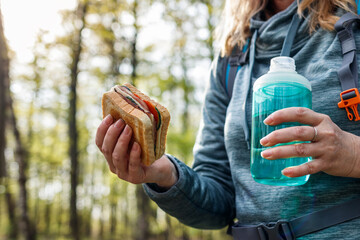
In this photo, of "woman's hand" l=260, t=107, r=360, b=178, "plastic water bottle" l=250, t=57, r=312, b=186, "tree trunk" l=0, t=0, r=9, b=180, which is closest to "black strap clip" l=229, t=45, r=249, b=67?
"plastic water bottle" l=250, t=57, r=312, b=186

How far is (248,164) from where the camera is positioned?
66.1 inches

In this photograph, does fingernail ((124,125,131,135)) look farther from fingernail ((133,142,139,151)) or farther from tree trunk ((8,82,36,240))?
tree trunk ((8,82,36,240))

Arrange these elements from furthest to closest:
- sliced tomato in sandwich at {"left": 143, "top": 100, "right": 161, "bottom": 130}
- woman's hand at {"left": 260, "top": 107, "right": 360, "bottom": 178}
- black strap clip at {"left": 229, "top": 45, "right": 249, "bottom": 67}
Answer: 1. black strap clip at {"left": 229, "top": 45, "right": 249, "bottom": 67}
2. sliced tomato in sandwich at {"left": 143, "top": 100, "right": 161, "bottom": 130}
3. woman's hand at {"left": 260, "top": 107, "right": 360, "bottom": 178}

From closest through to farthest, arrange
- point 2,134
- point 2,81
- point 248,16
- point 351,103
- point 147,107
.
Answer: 1. point 351,103
2. point 147,107
3. point 248,16
4. point 2,81
5. point 2,134

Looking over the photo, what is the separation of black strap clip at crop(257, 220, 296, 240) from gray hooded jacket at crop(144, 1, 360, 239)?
5 centimetres

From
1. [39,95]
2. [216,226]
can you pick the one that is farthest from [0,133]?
[216,226]

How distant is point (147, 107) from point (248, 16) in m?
0.96

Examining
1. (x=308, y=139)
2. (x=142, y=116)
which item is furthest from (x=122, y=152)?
(x=308, y=139)

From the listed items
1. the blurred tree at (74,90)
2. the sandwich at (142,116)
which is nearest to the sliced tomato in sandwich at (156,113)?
the sandwich at (142,116)

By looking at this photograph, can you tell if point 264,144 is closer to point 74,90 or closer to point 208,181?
point 208,181

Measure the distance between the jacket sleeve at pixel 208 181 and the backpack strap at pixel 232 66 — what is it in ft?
0.17

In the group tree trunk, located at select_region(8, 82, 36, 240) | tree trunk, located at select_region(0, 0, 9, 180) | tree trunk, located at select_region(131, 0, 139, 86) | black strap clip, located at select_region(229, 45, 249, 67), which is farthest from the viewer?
tree trunk, located at select_region(131, 0, 139, 86)

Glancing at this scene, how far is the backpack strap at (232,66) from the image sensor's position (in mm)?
1875

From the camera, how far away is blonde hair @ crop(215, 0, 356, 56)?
62.1 inches
